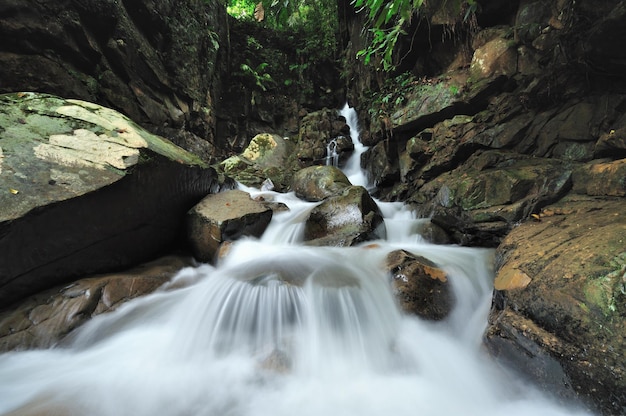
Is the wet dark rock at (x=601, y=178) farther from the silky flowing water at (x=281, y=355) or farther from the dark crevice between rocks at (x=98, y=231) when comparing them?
the dark crevice between rocks at (x=98, y=231)

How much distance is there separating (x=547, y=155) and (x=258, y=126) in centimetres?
1012

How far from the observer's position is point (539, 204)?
12.6ft

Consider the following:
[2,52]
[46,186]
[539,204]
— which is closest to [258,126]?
[2,52]

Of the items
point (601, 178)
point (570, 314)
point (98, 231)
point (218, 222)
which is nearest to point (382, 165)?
point (601, 178)

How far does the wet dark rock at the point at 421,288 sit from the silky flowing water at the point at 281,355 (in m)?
0.10

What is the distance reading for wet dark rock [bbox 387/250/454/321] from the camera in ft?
9.74

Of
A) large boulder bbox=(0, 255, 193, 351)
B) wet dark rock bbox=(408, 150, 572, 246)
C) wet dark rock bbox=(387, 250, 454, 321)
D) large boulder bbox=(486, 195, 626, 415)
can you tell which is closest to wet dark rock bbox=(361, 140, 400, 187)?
wet dark rock bbox=(408, 150, 572, 246)

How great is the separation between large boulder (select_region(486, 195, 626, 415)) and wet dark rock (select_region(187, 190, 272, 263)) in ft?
11.9

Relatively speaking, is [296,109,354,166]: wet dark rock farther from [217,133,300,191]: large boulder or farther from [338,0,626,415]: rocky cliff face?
[338,0,626,415]: rocky cliff face

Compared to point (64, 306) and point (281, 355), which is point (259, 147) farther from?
point (281, 355)

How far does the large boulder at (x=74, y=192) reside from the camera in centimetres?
278

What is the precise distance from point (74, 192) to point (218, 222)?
1.81m

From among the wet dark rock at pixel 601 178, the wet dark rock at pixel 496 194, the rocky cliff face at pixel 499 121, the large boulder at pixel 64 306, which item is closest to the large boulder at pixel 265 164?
the rocky cliff face at pixel 499 121

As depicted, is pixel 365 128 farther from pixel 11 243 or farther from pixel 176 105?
pixel 11 243
